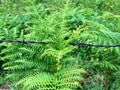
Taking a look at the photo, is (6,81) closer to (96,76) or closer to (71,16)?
(96,76)

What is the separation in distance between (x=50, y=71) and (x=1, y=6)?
11.1ft

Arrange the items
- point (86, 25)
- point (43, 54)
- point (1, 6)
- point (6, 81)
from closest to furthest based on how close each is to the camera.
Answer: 1. point (43, 54)
2. point (6, 81)
3. point (86, 25)
4. point (1, 6)

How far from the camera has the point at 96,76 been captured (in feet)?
15.9

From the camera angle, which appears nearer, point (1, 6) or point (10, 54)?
point (10, 54)

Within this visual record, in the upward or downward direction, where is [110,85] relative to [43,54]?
downward

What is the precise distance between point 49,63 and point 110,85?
92cm

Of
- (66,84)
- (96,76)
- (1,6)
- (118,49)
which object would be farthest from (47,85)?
(1,6)

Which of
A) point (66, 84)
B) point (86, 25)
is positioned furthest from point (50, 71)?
point (86, 25)

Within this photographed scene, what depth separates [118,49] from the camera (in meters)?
4.83

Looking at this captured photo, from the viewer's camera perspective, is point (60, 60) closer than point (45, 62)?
Yes

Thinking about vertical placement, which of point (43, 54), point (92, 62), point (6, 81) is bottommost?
point (6, 81)

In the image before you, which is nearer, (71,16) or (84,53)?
(84,53)

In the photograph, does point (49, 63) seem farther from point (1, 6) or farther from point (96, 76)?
point (1, 6)

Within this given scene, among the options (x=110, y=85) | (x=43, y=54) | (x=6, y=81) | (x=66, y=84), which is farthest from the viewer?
(x=6, y=81)
